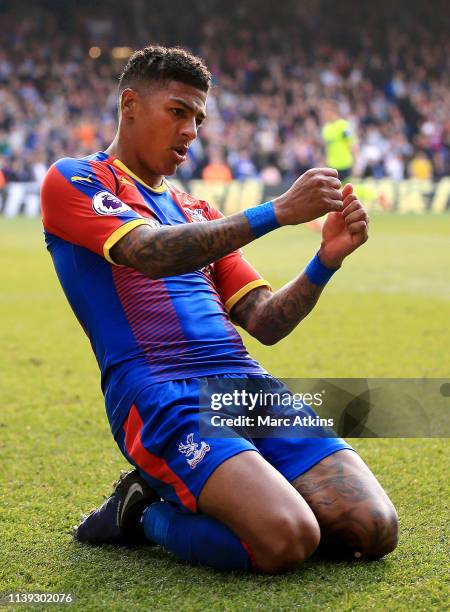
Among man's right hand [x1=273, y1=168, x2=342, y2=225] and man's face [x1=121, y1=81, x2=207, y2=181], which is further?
man's face [x1=121, y1=81, x2=207, y2=181]

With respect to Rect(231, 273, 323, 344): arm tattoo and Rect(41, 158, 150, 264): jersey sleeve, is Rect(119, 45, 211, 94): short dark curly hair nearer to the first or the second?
Rect(41, 158, 150, 264): jersey sleeve

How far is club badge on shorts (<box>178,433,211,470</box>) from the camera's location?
308 cm

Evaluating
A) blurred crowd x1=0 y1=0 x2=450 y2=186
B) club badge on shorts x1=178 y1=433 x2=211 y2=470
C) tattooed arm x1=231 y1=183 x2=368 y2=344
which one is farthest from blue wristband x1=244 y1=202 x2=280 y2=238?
blurred crowd x1=0 y1=0 x2=450 y2=186

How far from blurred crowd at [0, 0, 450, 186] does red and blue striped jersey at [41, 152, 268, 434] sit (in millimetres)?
20572

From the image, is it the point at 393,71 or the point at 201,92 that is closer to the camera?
the point at 201,92

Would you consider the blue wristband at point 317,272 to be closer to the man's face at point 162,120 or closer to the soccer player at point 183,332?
the soccer player at point 183,332

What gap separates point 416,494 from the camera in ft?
13.1

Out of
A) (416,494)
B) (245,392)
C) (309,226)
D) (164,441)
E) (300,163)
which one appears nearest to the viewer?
(164,441)

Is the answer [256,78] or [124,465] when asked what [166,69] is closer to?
[124,465]

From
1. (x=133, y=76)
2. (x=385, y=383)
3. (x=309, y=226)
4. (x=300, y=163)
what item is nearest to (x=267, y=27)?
(x=300, y=163)

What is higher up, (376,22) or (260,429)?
(376,22)

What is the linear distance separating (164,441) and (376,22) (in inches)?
1258

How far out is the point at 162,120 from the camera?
3.51 m

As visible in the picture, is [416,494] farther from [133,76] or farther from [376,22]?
[376,22]
